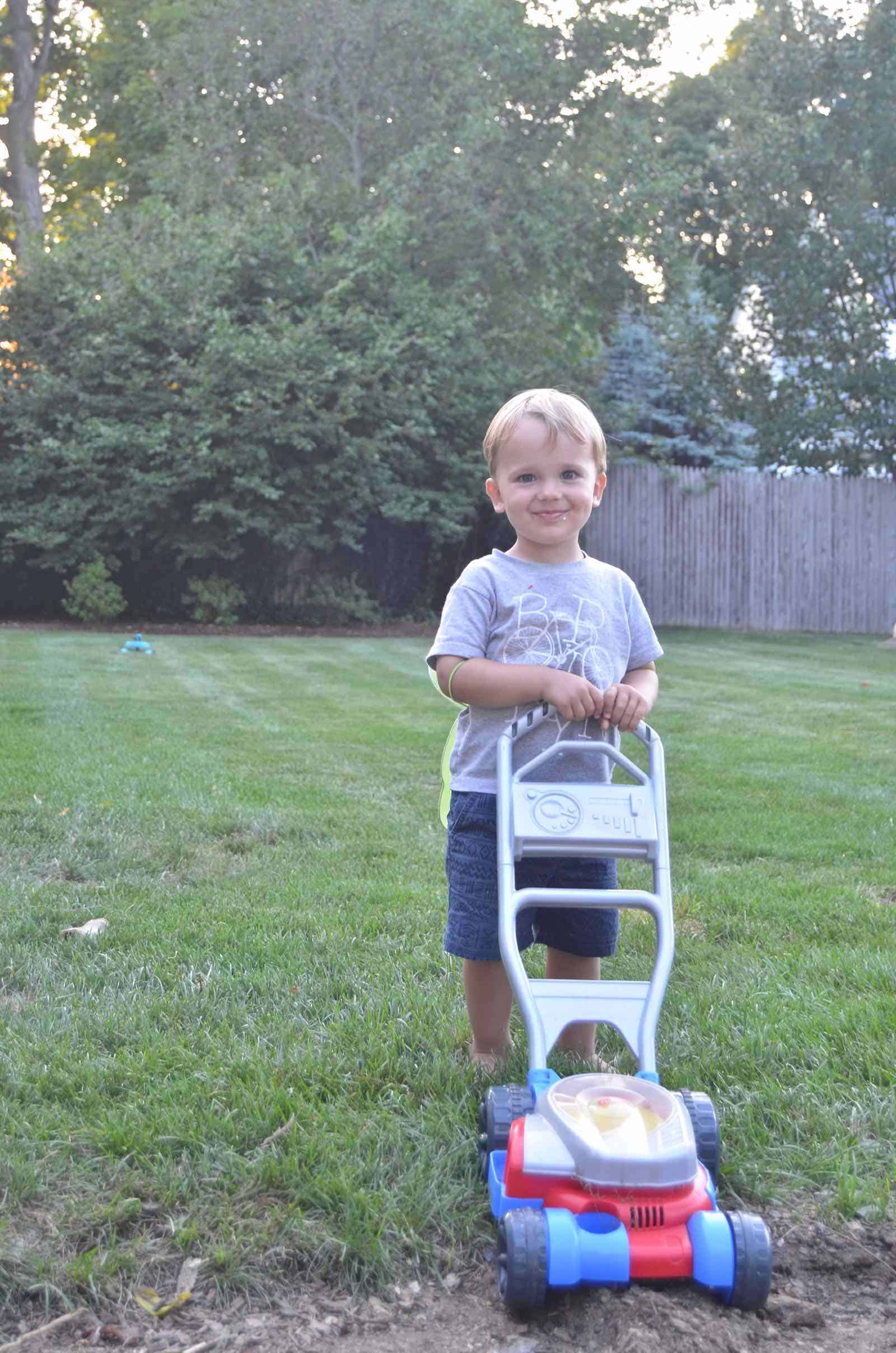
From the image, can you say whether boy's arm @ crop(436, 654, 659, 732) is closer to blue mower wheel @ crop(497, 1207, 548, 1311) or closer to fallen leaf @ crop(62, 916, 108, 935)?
blue mower wheel @ crop(497, 1207, 548, 1311)

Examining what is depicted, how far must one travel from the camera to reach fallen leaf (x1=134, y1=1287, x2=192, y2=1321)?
2031 mm

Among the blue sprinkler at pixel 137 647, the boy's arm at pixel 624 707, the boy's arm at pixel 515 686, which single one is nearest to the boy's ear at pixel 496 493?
the boy's arm at pixel 515 686

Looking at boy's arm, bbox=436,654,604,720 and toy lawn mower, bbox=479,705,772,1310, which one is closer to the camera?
toy lawn mower, bbox=479,705,772,1310

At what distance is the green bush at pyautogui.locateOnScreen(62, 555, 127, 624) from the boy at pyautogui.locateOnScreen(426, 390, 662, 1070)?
1500cm

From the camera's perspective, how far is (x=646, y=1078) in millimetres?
2348

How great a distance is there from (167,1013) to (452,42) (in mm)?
18813

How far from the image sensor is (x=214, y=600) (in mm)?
17734

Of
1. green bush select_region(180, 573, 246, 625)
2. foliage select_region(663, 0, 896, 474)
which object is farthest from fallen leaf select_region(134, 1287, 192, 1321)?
foliage select_region(663, 0, 896, 474)

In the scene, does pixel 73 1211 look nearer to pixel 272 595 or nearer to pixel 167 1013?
pixel 167 1013

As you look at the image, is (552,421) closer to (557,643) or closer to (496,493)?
(496,493)

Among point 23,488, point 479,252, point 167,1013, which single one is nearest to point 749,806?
point 167,1013

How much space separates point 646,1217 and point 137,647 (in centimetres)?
1216

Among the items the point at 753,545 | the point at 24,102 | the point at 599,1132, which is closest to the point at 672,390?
the point at 753,545

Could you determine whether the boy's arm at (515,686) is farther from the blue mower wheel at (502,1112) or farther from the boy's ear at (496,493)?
the blue mower wheel at (502,1112)
